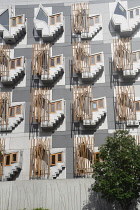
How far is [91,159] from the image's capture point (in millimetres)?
21188

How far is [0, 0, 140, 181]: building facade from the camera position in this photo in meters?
→ 21.7

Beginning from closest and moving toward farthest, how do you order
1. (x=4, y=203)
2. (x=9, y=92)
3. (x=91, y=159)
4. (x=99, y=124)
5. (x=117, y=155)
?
1. (x=117, y=155)
2. (x=4, y=203)
3. (x=91, y=159)
4. (x=99, y=124)
5. (x=9, y=92)

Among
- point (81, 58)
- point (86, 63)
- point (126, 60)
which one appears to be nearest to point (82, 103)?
point (86, 63)

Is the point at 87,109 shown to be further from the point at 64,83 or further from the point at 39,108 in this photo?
the point at 39,108

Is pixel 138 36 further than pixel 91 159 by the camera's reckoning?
Yes

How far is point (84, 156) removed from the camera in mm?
21219

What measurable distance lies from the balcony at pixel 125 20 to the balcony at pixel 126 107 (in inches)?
204

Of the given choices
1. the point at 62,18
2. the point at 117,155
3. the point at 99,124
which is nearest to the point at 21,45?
the point at 62,18

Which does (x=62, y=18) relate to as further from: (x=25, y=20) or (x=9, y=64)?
(x=9, y=64)

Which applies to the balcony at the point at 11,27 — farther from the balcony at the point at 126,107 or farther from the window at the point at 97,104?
the balcony at the point at 126,107

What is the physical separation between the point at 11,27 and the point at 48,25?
3.15 m

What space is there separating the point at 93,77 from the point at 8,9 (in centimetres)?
981

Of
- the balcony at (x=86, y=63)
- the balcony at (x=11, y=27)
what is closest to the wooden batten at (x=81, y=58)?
the balcony at (x=86, y=63)

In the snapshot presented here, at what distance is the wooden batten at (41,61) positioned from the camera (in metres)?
24.0
